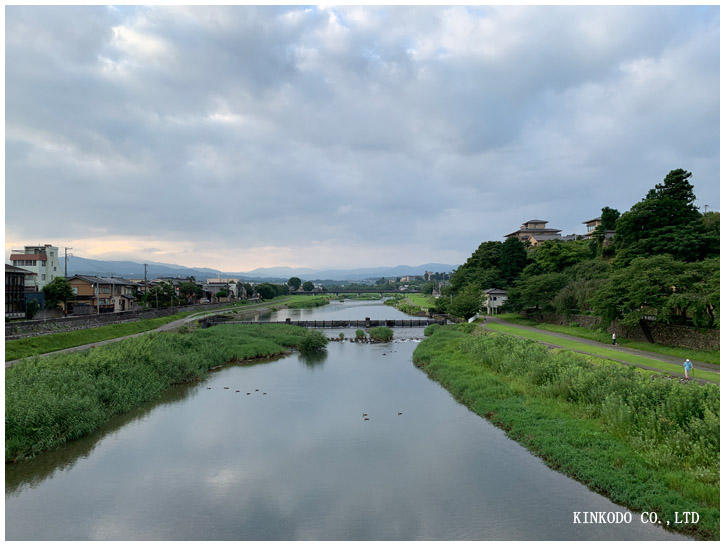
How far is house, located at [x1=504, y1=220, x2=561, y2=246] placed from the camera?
8100 cm

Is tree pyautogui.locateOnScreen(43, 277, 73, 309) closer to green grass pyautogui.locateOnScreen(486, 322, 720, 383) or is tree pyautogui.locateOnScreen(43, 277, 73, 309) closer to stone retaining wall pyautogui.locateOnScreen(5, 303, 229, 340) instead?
stone retaining wall pyautogui.locateOnScreen(5, 303, 229, 340)

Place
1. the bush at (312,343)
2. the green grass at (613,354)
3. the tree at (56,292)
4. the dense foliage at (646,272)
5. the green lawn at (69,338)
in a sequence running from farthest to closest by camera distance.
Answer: the tree at (56,292)
the bush at (312,343)
the green lawn at (69,338)
the dense foliage at (646,272)
the green grass at (613,354)

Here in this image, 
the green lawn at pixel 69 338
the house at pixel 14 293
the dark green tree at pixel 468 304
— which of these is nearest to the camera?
the green lawn at pixel 69 338

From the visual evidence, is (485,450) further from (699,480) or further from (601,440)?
(699,480)

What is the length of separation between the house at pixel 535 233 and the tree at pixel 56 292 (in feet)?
228

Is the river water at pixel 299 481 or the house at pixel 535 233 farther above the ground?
the house at pixel 535 233

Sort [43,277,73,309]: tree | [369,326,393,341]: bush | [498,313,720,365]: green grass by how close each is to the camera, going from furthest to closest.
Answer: [43,277,73,309]: tree
[369,326,393,341]: bush
[498,313,720,365]: green grass

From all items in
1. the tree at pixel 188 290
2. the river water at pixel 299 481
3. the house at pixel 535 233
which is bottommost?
the river water at pixel 299 481

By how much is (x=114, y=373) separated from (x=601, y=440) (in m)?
19.7

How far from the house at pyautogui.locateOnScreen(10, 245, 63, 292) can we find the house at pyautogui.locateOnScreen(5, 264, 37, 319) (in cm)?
1043

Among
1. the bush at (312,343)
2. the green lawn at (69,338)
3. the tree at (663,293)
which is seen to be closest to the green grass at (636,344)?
the tree at (663,293)

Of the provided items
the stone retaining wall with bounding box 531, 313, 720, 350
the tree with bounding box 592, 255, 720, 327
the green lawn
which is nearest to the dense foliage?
the tree with bounding box 592, 255, 720, 327

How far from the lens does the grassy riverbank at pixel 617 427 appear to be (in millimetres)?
9289

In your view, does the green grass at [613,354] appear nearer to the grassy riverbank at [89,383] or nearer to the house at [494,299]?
the house at [494,299]
